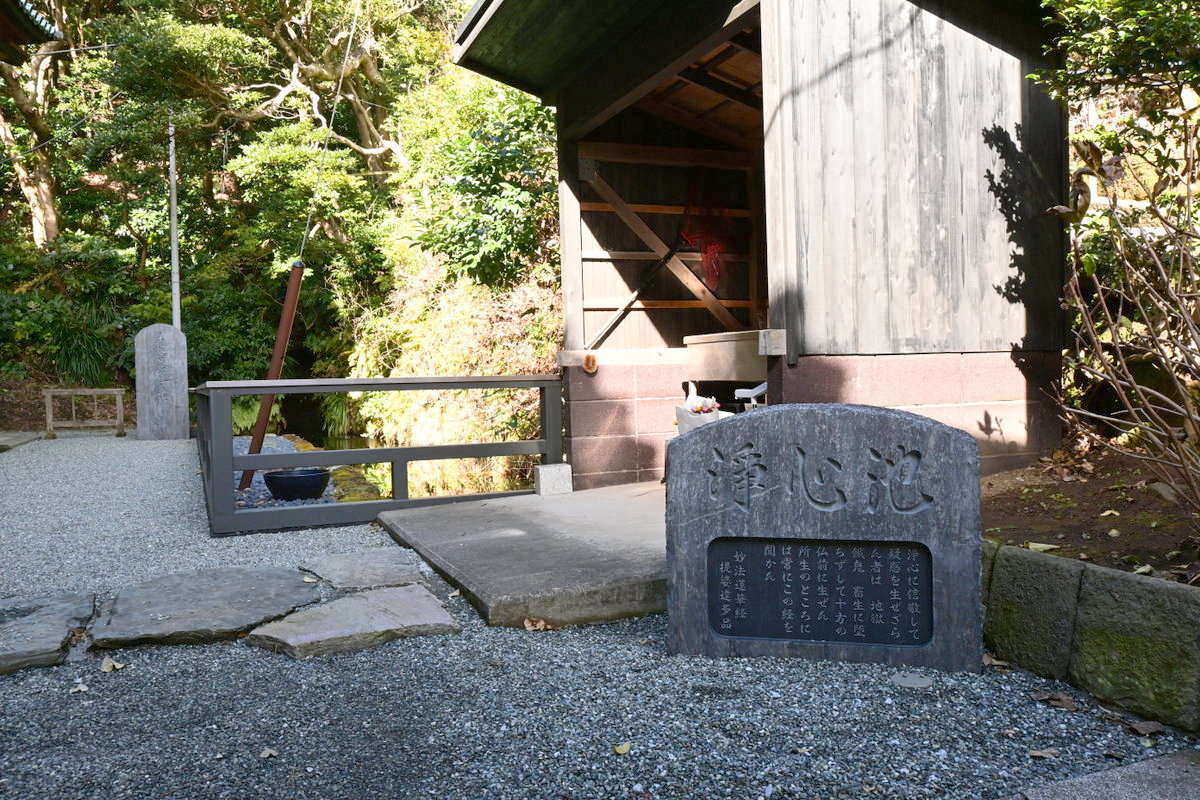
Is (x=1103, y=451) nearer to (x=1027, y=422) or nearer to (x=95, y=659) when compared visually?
(x=1027, y=422)

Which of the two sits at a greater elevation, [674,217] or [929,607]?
[674,217]

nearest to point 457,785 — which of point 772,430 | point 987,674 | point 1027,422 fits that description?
point 772,430

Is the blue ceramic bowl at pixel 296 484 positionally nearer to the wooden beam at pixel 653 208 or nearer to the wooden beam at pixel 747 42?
the wooden beam at pixel 653 208

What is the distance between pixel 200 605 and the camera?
3.51 meters

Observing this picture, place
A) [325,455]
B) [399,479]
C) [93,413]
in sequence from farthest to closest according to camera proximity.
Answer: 1. [93,413]
2. [399,479]
3. [325,455]

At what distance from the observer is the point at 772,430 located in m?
→ 2.84

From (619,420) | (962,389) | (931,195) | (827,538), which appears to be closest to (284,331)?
(619,420)

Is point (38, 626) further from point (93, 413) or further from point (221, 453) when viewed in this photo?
point (93, 413)

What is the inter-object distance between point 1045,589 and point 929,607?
36 centimetres

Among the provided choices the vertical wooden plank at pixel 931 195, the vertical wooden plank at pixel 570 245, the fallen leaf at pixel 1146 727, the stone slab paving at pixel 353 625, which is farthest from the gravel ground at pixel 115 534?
the fallen leaf at pixel 1146 727

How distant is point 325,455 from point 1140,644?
440 cm

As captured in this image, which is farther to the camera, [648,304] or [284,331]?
[648,304]

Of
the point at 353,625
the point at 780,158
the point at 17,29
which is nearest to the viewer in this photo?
the point at 353,625

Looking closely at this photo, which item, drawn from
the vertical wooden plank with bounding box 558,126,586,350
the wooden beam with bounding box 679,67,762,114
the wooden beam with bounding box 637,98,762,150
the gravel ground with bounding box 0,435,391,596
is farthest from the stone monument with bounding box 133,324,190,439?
the wooden beam with bounding box 679,67,762,114
